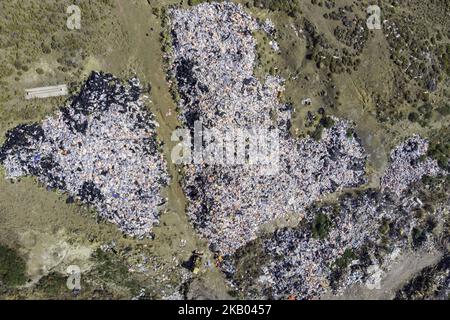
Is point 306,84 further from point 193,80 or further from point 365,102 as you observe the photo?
point 193,80

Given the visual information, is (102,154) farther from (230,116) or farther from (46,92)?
(230,116)

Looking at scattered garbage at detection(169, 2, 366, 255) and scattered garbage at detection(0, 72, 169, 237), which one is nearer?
scattered garbage at detection(0, 72, 169, 237)

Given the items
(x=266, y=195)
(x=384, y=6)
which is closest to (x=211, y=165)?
(x=266, y=195)

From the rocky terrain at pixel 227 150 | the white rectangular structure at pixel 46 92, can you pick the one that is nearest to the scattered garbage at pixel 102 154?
the rocky terrain at pixel 227 150

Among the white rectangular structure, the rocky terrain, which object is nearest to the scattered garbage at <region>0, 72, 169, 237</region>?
the rocky terrain

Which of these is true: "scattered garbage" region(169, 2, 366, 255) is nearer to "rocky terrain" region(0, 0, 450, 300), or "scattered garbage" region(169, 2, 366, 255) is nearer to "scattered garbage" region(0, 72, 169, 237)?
"rocky terrain" region(0, 0, 450, 300)

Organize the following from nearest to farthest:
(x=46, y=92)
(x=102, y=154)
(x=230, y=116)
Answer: (x=46, y=92) < (x=102, y=154) < (x=230, y=116)

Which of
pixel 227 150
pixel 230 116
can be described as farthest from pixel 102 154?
pixel 230 116

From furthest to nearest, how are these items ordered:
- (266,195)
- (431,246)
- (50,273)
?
(431,246) → (266,195) → (50,273)
